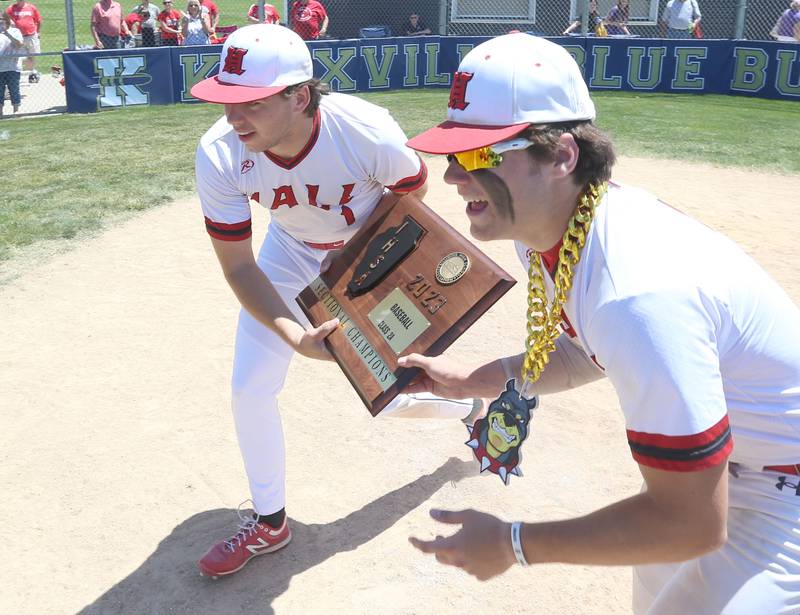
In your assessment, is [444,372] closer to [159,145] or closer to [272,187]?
[272,187]

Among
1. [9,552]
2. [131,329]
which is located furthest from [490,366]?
[131,329]

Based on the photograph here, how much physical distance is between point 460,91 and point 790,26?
17.3 m

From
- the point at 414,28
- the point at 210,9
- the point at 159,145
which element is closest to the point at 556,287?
the point at 159,145

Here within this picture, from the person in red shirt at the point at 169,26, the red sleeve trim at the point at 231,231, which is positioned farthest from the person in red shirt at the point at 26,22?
A: the red sleeve trim at the point at 231,231

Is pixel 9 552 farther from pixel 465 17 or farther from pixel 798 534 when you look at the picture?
pixel 465 17

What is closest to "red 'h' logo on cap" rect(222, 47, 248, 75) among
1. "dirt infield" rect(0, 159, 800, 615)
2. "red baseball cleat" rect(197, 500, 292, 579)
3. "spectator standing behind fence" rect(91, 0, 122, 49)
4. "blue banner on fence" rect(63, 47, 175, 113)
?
"red baseball cleat" rect(197, 500, 292, 579)

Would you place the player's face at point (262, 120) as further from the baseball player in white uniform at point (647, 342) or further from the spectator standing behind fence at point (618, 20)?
the spectator standing behind fence at point (618, 20)

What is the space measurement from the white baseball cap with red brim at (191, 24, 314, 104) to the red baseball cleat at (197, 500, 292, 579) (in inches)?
75.4

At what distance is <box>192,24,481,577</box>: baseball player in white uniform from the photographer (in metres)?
3.70

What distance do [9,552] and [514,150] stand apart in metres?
3.26

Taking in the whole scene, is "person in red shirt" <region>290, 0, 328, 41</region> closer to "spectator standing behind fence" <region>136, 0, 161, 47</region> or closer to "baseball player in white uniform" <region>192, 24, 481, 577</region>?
"spectator standing behind fence" <region>136, 0, 161, 47</region>

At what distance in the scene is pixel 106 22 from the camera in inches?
653

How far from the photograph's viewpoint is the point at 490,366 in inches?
113

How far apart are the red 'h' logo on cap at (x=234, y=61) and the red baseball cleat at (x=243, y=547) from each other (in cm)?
201
